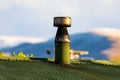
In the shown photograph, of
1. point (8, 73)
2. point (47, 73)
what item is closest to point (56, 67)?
point (47, 73)

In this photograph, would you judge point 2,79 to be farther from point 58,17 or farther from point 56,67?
point 58,17

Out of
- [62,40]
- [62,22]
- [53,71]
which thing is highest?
[62,22]

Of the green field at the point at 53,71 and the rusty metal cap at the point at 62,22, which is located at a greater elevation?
the rusty metal cap at the point at 62,22

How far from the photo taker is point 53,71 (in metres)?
8.40

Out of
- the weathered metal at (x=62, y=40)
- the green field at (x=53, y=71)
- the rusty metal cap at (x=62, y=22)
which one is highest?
the rusty metal cap at (x=62, y=22)

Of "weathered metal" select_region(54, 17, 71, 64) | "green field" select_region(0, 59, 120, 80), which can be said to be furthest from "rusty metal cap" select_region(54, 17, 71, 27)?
"green field" select_region(0, 59, 120, 80)

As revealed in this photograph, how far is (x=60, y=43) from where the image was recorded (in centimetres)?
959

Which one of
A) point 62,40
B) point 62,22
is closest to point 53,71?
point 62,40

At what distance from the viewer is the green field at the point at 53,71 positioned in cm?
762

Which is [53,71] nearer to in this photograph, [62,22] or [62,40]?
[62,40]

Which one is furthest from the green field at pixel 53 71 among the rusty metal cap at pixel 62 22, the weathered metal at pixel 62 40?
the rusty metal cap at pixel 62 22

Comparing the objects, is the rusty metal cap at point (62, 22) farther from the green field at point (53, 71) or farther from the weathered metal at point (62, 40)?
the green field at point (53, 71)

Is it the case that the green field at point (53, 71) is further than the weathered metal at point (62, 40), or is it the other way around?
the weathered metal at point (62, 40)

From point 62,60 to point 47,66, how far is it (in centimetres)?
77
